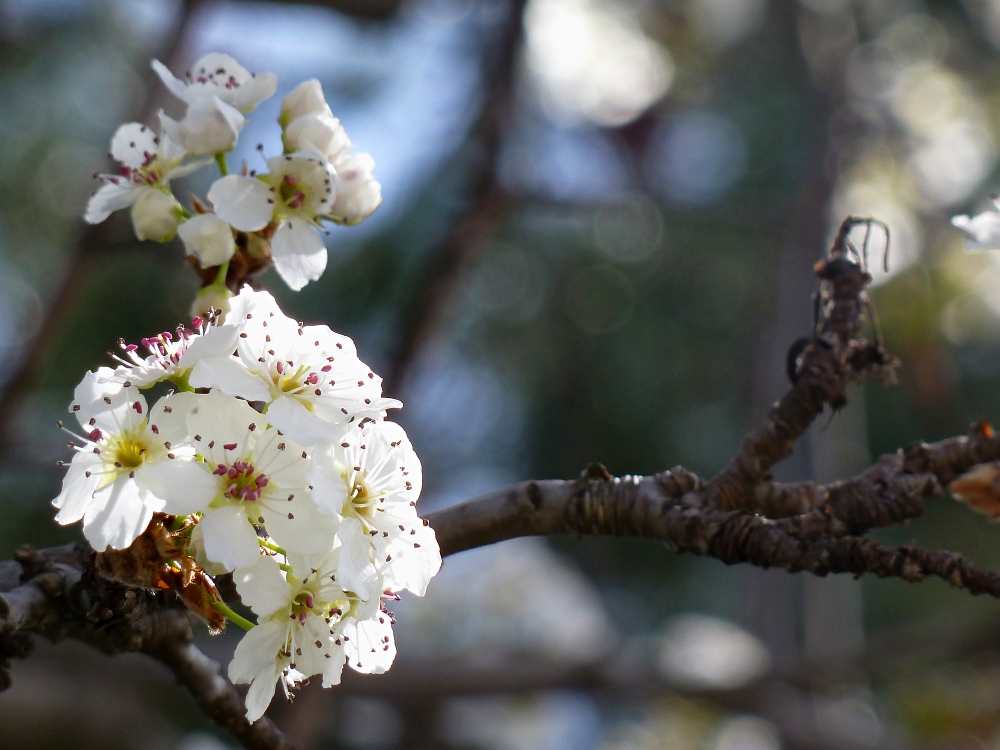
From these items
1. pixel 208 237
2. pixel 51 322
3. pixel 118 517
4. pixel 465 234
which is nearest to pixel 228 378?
pixel 118 517

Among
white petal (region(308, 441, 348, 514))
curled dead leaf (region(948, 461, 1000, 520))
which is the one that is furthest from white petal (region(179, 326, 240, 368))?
curled dead leaf (region(948, 461, 1000, 520))

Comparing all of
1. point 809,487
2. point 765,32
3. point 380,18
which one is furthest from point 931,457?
point 765,32

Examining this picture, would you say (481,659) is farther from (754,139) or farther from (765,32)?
(765,32)

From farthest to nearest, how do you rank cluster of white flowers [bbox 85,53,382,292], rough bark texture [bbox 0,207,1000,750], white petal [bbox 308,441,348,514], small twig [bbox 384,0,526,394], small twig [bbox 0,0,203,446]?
1. small twig [bbox 384,0,526,394]
2. small twig [bbox 0,0,203,446]
3. cluster of white flowers [bbox 85,53,382,292]
4. rough bark texture [bbox 0,207,1000,750]
5. white petal [bbox 308,441,348,514]

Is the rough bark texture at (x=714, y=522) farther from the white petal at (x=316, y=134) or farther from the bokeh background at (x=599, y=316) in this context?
the bokeh background at (x=599, y=316)

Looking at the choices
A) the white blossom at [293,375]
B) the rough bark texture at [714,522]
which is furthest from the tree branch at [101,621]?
the white blossom at [293,375]

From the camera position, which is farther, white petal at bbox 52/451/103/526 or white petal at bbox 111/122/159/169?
white petal at bbox 111/122/159/169

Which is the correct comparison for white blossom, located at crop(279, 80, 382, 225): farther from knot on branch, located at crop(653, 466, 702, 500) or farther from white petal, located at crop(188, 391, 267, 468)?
knot on branch, located at crop(653, 466, 702, 500)
